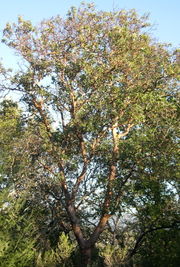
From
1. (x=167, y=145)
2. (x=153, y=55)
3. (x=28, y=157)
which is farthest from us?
(x=153, y=55)

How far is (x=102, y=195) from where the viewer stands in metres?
20.1

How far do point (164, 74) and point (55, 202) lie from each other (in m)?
10.7

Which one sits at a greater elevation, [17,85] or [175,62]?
[175,62]

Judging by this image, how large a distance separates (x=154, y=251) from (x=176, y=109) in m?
10.0

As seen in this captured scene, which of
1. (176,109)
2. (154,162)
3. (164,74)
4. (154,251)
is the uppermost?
(164,74)

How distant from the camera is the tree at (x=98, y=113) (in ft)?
57.1

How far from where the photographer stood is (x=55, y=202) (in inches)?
872

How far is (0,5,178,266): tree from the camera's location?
17391mm

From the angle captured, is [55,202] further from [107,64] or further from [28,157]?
[107,64]

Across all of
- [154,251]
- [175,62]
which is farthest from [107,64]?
[154,251]

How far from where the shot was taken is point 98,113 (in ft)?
59.9

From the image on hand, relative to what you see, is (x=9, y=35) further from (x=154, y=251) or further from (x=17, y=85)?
(x=154, y=251)

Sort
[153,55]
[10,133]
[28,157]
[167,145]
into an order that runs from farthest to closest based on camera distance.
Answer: [10,133] → [153,55] → [28,157] → [167,145]

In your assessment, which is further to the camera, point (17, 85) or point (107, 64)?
point (17, 85)
